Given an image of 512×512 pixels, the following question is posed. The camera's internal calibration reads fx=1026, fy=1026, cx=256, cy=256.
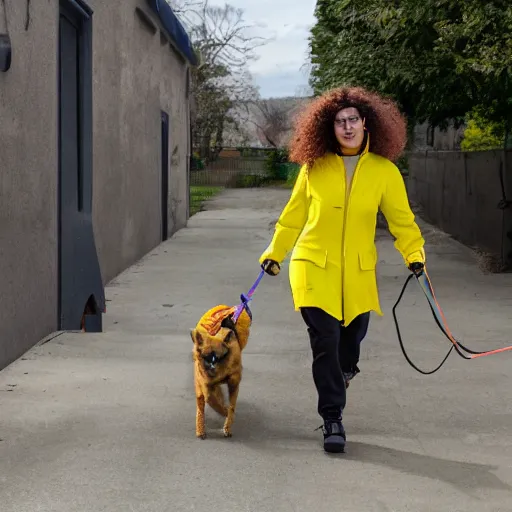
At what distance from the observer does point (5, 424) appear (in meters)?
5.86

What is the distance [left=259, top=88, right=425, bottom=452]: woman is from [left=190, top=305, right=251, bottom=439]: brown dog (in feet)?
1.36

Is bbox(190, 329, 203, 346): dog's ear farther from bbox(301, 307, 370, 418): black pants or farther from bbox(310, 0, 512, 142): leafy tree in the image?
bbox(310, 0, 512, 142): leafy tree

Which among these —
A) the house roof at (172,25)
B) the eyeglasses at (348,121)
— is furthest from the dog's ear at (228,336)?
the house roof at (172,25)

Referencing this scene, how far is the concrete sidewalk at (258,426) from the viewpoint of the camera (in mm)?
4758

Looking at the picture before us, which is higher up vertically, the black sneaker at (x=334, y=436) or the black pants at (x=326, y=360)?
the black pants at (x=326, y=360)

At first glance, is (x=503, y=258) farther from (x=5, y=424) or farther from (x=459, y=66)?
(x=5, y=424)

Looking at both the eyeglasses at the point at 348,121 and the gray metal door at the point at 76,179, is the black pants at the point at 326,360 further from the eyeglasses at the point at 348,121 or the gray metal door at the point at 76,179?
the gray metal door at the point at 76,179

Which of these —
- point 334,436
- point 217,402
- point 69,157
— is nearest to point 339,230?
point 334,436

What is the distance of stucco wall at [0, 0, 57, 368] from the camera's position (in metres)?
7.33

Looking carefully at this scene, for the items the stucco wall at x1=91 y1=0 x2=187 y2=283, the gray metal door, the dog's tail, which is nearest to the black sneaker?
the dog's tail

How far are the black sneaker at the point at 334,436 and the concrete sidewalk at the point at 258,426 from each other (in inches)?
2.7

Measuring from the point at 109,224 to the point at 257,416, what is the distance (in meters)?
7.00

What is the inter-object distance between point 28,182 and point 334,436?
3.65m

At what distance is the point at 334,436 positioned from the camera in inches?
214
